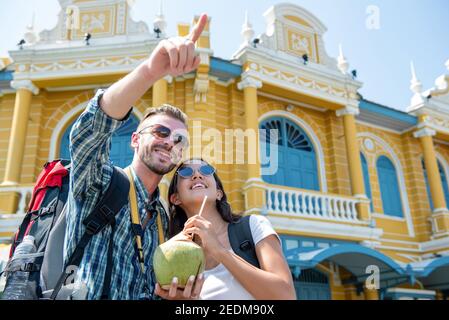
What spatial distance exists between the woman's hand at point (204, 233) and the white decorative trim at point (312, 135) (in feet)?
27.8

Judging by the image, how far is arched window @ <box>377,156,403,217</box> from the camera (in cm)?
1084

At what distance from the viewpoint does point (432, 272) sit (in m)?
9.30

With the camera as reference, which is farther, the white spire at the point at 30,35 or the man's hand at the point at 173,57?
the white spire at the point at 30,35

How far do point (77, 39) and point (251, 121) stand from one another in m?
4.39

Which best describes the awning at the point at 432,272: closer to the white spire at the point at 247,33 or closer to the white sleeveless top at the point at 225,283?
the white spire at the point at 247,33

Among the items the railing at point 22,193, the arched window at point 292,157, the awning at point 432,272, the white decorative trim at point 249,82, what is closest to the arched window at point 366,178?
the arched window at point 292,157

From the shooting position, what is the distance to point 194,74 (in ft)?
29.6

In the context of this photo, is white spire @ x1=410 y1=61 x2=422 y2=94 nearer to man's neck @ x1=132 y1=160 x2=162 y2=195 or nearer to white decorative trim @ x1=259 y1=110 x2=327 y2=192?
white decorative trim @ x1=259 y1=110 x2=327 y2=192

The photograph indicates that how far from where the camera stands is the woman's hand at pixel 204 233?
1.38 m

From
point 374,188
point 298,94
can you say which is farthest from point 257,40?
point 374,188

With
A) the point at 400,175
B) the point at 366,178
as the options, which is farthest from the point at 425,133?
the point at 366,178

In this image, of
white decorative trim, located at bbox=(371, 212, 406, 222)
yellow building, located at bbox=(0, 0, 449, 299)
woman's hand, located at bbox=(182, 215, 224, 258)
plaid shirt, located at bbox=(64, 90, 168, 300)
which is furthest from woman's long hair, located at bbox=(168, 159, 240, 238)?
white decorative trim, located at bbox=(371, 212, 406, 222)

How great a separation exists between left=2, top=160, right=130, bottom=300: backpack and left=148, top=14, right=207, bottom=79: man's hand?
1.56ft

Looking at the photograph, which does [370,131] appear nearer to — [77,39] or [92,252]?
[77,39]
